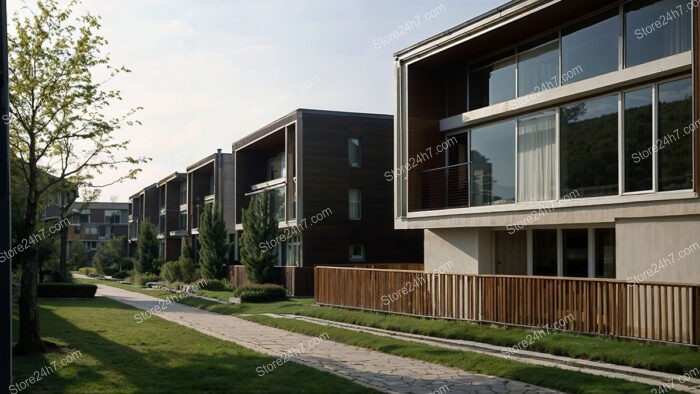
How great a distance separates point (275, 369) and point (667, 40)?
10280 millimetres

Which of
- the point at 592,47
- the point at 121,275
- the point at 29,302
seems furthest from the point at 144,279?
the point at 592,47

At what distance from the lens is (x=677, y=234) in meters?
14.1

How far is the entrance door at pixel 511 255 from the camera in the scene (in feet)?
66.1

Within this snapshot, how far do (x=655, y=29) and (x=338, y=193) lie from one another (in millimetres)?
21834

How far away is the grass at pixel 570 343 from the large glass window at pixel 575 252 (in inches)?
95.8

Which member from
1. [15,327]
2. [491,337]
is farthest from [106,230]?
[491,337]

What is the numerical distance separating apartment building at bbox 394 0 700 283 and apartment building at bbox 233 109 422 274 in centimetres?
1283

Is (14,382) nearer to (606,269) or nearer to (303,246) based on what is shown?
(606,269)

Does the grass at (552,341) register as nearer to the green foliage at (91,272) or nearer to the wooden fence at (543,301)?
the wooden fence at (543,301)

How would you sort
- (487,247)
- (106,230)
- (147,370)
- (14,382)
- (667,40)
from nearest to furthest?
(14,382) < (147,370) < (667,40) < (487,247) < (106,230)

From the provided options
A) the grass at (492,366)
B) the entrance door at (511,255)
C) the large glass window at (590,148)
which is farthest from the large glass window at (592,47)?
the grass at (492,366)

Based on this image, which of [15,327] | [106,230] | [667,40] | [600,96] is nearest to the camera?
[667,40]

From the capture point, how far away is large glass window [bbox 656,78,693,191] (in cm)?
1423

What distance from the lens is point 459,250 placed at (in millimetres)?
20969
